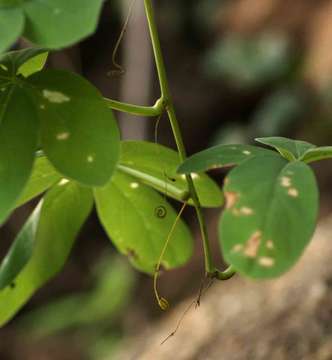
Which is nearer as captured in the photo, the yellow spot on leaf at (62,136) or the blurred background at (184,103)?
the yellow spot on leaf at (62,136)

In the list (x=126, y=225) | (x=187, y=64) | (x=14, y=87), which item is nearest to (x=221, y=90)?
(x=187, y=64)

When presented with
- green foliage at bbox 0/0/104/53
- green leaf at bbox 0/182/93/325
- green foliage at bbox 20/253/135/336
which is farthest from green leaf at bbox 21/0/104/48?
green foliage at bbox 20/253/135/336

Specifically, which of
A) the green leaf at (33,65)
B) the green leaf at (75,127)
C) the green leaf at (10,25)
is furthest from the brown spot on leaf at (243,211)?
the green leaf at (33,65)

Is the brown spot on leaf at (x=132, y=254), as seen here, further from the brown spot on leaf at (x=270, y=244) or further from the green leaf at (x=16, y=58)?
the brown spot on leaf at (x=270, y=244)

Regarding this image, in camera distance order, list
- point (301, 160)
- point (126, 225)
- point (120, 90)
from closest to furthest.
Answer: point (301, 160), point (126, 225), point (120, 90)

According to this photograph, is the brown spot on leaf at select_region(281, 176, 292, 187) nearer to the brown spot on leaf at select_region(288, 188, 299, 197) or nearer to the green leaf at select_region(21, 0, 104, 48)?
the brown spot on leaf at select_region(288, 188, 299, 197)

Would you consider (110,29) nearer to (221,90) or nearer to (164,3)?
(164,3)
